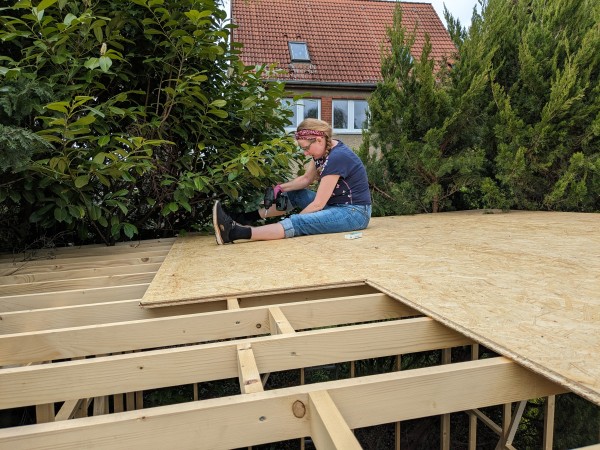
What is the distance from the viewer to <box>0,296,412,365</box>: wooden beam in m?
1.36

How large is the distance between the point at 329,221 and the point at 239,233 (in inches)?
29.9

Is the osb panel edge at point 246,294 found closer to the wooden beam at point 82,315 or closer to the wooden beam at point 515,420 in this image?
the wooden beam at point 82,315

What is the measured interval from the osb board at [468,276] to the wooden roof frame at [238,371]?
0.06 m

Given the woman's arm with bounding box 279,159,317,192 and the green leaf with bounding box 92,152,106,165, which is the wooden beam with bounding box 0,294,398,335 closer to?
the green leaf with bounding box 92,152,106,165

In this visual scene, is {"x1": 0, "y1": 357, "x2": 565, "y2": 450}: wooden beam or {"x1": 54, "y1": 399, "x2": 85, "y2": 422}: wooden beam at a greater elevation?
{"x1": 0, "y1": 357, "x2": 565, "y2": 450}: wooden beam

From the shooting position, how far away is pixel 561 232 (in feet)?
10.0

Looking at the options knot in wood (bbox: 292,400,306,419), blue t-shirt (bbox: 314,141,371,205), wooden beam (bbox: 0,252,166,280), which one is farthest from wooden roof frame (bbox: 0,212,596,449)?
Result: blue t-shirt (bbox: 314,141,371,205)

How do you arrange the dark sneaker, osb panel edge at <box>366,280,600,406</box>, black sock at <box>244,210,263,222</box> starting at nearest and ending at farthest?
1. osb panel edge at <box>366,280,600,406</box>
2. the dark sneaker
3. black sock at <box>244,210,263,222</box>

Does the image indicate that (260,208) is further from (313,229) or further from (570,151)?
(570,151)

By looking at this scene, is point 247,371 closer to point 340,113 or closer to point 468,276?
point 468,276

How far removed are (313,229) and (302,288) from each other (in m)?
1.64

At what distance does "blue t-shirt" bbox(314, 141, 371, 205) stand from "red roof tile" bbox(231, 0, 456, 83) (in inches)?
357

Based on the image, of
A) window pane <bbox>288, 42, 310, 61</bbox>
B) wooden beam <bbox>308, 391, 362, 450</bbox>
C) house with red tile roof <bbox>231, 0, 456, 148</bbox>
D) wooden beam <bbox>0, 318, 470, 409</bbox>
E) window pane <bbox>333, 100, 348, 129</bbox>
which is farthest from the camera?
window pane <bbox>333, 100, 348, 129</bbox>

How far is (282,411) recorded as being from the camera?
34.6 inches
